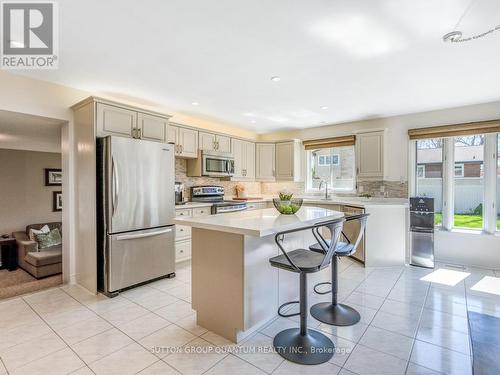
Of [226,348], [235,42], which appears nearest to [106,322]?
[226,348]

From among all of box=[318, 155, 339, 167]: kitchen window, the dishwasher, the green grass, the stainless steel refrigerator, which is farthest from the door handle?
the green grass

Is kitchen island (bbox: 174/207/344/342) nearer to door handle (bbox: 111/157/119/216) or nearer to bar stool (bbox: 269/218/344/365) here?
bar stool (bbox: 269/218/344/365)

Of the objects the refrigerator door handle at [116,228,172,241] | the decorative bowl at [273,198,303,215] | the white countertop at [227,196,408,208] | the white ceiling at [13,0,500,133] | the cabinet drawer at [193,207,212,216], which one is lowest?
the refrigerator door handle at [116,228,172,241]

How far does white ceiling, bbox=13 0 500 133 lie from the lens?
1885 mm

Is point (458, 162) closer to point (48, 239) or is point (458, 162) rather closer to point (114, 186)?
point (114, 186)

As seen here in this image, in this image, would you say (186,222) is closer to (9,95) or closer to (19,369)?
(19,369)

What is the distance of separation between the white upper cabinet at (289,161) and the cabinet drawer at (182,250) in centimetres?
259

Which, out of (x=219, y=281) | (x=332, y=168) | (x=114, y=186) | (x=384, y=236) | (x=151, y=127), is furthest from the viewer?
(x=332, y=168)

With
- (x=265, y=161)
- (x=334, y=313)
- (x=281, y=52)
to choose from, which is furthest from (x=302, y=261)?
(x=265, y=161)

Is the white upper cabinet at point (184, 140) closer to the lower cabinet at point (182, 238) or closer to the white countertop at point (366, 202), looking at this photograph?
the lower cabinet at point (182, 238)

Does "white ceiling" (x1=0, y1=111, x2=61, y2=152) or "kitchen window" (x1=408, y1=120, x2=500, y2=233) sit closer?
"white ceiling" (x1=0, y1=111, x2=61, y2=152)

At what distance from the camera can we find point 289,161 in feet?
18.6

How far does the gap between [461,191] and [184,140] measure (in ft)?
14.7

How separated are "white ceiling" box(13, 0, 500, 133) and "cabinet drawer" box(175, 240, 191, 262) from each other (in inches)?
82.4
